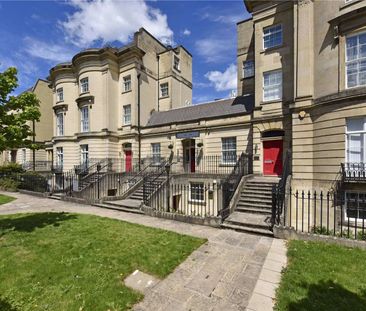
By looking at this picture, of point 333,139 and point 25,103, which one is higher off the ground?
point 25,103

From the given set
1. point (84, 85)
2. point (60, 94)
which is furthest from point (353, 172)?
point (60, 94)

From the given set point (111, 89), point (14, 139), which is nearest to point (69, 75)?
point (111, 89)

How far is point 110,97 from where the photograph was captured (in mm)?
22078

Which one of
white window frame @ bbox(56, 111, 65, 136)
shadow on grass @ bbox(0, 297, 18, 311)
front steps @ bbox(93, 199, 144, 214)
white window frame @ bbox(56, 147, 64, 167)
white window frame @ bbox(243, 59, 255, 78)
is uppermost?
white window frame @ bbox(243, 59, 255, 78)

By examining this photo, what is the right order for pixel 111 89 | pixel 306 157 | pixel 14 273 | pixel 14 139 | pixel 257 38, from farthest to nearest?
pixel 111 89 → pixel 257 38 → pixel 306 157 → pixel 14 139 → pixel 14 273

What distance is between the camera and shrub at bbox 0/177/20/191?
62.9 ft

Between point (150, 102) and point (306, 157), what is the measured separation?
16413 millimetres

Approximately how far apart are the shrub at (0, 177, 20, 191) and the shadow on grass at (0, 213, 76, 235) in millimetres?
11581

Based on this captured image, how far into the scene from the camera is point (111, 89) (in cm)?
2223

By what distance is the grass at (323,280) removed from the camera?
397 cm

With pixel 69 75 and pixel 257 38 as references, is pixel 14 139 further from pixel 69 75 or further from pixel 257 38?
pixel 69 75

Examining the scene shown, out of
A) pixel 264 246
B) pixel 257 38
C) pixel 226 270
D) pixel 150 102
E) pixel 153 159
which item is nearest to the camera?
pixel 226 270

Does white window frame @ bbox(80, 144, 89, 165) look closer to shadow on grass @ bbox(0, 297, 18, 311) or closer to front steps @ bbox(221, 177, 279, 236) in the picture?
front steps @ bbox(221, 177, 279, 236)

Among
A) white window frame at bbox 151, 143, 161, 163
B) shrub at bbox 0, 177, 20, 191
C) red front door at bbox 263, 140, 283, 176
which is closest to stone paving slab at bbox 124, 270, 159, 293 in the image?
red front door at bbox 263, 140, 283, 176
